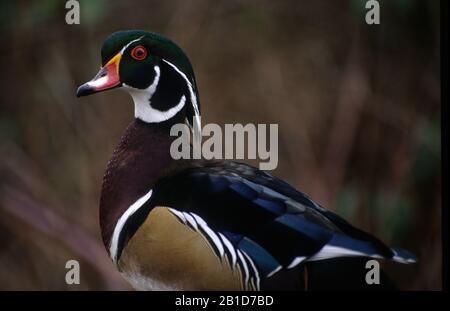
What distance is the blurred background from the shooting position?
1753 mm

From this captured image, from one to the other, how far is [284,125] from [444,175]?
16.3 inches

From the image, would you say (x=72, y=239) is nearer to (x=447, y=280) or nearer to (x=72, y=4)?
(x=72, y=4)

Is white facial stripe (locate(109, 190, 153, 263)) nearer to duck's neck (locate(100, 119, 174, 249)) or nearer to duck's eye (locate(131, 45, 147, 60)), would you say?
duck's neck (locate(100, 119, 174, 249))

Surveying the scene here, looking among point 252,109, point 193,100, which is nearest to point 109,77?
point 193,100

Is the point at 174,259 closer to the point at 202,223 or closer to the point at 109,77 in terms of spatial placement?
the point at 202,223

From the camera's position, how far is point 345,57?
1847 mm

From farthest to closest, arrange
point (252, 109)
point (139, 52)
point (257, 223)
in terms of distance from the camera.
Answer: point (252, 109)
point (139, 52)
point (257, 223)

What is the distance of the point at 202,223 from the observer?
1279 mm

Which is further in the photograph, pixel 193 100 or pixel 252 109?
pixel 252 109

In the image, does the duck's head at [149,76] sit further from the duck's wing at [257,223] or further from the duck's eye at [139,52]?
the duck's wing at [257,223]

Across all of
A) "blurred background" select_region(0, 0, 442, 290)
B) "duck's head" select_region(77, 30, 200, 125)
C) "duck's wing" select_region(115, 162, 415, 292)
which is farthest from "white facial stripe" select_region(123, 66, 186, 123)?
"blurred background" select_region(0, 0, 442, 290)

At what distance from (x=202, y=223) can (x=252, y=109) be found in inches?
23.4
